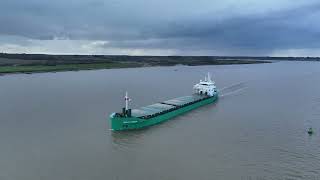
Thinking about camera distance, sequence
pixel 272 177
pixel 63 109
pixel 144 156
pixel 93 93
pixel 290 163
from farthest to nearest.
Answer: pixel 93 93 → pixel 63 109 → pixel 144 156 → pixel 290 163 → pixel 272 177

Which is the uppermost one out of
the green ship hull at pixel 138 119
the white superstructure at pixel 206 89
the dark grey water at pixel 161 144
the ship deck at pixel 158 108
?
the white superstructure at pixel 206 89

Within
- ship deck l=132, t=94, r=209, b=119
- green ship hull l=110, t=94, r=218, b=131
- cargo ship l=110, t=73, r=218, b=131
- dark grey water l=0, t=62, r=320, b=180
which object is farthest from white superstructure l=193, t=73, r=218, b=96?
green ship hull l=110, t=94, r=218, b=131

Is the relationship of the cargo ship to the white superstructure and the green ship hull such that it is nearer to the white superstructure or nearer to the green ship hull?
the green ship hull

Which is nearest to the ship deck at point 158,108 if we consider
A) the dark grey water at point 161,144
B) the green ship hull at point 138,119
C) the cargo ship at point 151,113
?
the cargo ship at point 151,113

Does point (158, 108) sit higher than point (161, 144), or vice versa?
point (158, 108)

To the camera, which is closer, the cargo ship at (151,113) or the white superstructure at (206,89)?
the cargo ship at (151,113)

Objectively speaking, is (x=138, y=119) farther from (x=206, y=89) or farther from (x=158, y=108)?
(x=206, y=89)

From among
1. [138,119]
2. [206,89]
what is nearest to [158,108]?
[138,119]

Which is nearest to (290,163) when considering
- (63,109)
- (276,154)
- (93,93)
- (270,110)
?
(276,154)

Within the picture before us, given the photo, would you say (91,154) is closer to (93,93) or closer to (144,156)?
(144,156)

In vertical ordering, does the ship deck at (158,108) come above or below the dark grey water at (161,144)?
above

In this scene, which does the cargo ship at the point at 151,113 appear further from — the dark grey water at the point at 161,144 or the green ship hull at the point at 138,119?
the dark grey water at the point at 161,144
